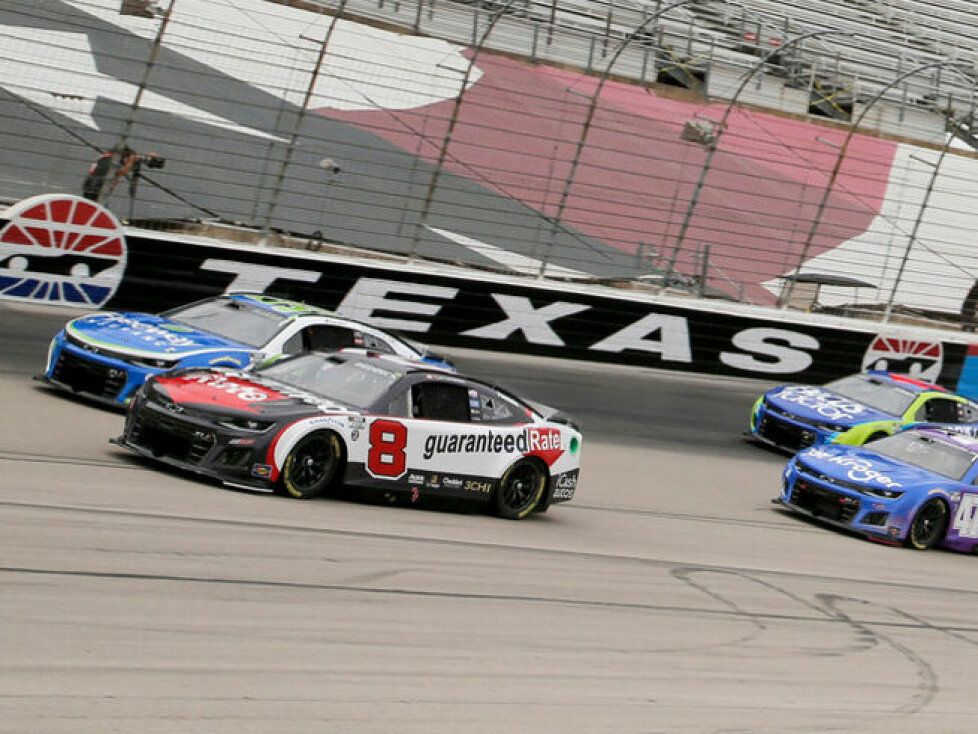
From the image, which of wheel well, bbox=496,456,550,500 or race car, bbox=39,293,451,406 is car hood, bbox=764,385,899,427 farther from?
wheel well, bbox=496,456,550,500

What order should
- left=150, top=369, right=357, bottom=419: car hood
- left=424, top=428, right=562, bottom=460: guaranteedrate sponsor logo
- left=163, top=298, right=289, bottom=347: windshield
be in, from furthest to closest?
left=163, top=298, right=289, bottom=347: windshield < left=424, top=428, right=562, bottom=460: guaranteedrate sponsor logo < left=150, top=369, right=357, bottom=419: car hood

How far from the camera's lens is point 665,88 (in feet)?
85.0

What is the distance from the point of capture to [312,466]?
33.2 feet

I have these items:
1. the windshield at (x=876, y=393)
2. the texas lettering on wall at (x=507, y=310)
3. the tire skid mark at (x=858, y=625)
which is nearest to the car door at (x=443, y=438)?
the tire skid mark at (x=858, y=625)

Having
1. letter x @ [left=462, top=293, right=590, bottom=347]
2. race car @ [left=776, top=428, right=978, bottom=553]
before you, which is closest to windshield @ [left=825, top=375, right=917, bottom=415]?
letter x @ [left=462, top=293, right=590, bottom=347]

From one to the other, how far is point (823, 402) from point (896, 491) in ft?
16.2

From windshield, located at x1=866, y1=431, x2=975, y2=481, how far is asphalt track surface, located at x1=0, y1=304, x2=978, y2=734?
3.75ft

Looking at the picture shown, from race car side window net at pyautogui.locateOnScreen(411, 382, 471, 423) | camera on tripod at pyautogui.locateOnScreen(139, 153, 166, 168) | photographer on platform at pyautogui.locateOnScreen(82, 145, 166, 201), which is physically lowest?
race car side window net at pyautogui.locateOnScreen(411, 382, 471, 423)

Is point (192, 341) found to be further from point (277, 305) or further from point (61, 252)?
point (61, 252)

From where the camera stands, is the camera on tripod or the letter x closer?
the camera on tripod

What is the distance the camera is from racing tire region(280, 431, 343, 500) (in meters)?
9.95

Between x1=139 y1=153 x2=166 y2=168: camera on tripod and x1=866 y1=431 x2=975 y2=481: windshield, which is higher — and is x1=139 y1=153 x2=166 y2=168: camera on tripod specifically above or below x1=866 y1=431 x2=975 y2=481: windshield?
above

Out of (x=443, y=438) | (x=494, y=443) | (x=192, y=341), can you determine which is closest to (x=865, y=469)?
(x=494, y=443)

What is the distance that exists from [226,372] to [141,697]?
17.7ft
